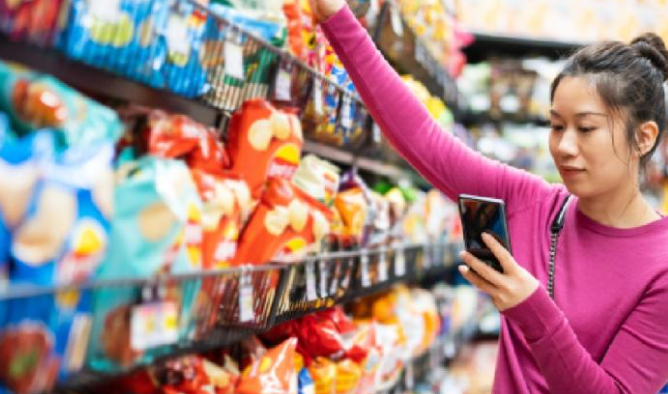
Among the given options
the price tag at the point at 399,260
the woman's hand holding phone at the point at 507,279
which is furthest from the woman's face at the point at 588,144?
the price tag at the point at 399,260

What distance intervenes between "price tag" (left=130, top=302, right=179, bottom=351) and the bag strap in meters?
0.78

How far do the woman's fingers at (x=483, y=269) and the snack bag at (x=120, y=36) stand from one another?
1.85 feet

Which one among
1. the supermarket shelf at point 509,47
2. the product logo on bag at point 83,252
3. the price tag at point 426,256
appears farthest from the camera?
the supermarket shelf at point 509,47

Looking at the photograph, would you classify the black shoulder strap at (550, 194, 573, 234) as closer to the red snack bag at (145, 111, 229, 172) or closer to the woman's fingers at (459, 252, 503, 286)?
the woman's fingers at (459, 252, 503, 286)

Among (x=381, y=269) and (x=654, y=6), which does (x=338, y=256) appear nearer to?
(x=381, y=269)

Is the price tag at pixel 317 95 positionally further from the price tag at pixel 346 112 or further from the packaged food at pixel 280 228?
the packaged food at pixel 280 228

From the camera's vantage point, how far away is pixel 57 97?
777 mm

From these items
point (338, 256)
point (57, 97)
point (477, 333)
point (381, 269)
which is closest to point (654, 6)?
point (477, 333)

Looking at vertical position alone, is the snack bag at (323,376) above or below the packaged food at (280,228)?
below

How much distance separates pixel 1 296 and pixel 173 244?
0.81 feet

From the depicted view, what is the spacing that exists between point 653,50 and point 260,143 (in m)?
0.78

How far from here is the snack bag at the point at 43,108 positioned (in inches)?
29.6

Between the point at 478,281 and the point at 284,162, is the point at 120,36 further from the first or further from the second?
the point at 478,281

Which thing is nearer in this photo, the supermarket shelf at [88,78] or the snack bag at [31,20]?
the snack bag at [31,20]
